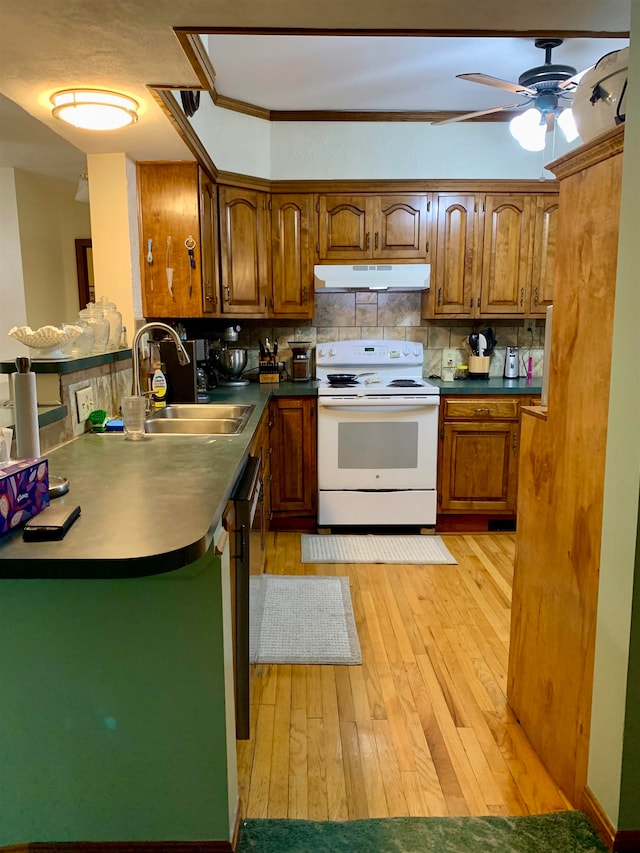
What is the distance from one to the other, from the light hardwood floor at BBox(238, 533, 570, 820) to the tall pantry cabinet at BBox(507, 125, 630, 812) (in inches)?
6.1

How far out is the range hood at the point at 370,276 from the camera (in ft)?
12.0

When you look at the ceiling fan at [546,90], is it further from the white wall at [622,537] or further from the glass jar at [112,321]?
the glass jar at [112,321]

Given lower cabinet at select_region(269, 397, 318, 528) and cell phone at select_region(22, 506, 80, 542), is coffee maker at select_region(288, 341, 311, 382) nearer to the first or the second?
lower cabinet at select_region(269, 397, 318, 528)

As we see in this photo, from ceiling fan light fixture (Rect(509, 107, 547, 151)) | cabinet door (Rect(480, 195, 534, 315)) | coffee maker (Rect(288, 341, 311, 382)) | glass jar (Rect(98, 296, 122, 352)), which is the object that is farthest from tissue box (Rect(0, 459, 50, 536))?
cabinet door (Rect(480, 195, 534, 315))

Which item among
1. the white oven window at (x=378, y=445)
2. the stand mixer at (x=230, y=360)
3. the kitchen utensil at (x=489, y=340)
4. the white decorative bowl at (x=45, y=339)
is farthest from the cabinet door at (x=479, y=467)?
the white decorative bowl at (x=45, y=339)

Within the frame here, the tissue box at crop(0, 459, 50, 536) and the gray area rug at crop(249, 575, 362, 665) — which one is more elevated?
the tissue box at crop(0, 459, 50, 536)

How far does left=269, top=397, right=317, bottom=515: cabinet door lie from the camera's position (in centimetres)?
364

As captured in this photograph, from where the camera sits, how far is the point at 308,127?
12.1 ft

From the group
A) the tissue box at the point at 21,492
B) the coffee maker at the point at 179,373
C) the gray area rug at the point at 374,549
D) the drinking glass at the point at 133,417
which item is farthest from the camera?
the gray area rug at the point at 374,549

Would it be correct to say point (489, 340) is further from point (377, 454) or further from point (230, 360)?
point (230, 360)

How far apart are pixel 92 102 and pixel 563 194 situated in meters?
1.54

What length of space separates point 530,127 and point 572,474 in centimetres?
178

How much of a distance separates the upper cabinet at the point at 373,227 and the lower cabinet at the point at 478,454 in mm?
1040

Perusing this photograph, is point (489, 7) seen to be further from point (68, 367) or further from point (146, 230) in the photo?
point (146, 230)
